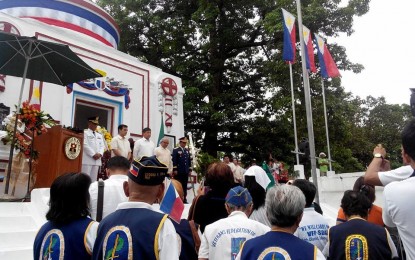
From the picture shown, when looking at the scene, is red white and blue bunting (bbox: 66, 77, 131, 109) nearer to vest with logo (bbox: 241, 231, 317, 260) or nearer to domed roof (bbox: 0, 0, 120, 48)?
domed roof (bbox: 0, 0, 120, 48)

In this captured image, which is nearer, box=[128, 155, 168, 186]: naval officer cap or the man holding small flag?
the man holding small flag

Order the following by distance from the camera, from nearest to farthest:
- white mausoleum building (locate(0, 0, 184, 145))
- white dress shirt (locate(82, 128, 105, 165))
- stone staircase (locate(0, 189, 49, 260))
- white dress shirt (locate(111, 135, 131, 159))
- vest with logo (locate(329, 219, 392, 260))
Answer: vest with logo (locate(329, 219, 392, 260)), stone staircase (locate(0, 189, 49, 260)), white dress shirt (locate(82, 128, 105, 165)), white dress shirt (locate(111, 135, 131, 159)), white mausoleum building (locate(0, 0, 184, 145))

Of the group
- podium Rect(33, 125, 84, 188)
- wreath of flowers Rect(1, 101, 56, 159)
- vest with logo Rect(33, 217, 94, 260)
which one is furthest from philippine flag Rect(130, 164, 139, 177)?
podium Rect(33, 125, 84, 188)

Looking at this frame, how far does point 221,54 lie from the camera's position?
20.6 m

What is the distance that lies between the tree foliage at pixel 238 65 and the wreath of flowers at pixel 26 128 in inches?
447

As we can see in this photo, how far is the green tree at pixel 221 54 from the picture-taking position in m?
17.9

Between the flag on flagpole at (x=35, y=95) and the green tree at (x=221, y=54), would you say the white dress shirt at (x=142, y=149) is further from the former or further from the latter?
the green tree at (x=221, y=54)

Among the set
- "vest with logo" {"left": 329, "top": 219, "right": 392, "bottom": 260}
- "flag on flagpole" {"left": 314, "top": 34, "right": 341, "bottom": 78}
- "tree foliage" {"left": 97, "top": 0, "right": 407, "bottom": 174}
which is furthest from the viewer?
"tree foliage" {"left": 97, "top": 0, "right": 407, "bottom": 174}

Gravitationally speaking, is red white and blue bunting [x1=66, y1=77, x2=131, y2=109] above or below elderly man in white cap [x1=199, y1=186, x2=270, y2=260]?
above

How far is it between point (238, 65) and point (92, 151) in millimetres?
14826

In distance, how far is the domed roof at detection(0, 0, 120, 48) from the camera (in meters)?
11.9

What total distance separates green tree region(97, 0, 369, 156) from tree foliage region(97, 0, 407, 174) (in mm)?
47

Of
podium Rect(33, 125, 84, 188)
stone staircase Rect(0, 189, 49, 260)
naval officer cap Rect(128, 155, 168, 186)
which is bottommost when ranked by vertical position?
stone staircase Rect(0, 189, 49, 260)

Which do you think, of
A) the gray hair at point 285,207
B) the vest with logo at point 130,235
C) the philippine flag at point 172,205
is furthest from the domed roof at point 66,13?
the gray hair at point 285,207
